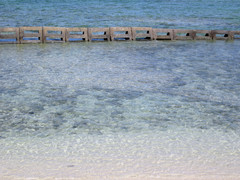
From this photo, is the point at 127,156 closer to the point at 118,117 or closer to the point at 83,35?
→ the point at 118,117

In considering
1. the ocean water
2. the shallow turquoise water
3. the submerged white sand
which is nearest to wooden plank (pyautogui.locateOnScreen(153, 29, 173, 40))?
the ocean water

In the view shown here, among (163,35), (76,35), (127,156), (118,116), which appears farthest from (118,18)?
(127,156)

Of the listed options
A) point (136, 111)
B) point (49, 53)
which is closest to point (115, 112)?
point (136, 111)

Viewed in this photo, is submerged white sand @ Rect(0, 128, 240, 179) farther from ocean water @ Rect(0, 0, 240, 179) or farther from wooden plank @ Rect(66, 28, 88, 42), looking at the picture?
wooden plank @ Rect(66, 28, 88, 42)

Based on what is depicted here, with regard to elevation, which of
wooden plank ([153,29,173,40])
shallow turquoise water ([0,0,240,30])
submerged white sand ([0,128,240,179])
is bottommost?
submerged white sand ([0,128,240,179])

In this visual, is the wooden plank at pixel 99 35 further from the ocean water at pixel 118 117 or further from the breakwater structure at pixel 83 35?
the ocean water at pixel 118 117

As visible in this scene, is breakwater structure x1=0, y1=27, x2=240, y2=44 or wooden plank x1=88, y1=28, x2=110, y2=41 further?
wooden plank x1=88, y1=28, x2=110, y2=41

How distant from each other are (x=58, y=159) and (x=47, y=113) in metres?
2.70

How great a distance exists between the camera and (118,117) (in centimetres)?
806

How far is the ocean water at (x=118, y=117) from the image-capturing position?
5445 millimetres

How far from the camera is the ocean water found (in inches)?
214

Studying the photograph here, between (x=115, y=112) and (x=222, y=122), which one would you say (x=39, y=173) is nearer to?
(x=115, y=112)

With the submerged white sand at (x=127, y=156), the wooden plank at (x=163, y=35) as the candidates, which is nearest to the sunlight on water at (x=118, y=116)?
the submerged white sand at (x=127, y=156)

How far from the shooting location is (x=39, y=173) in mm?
5090
